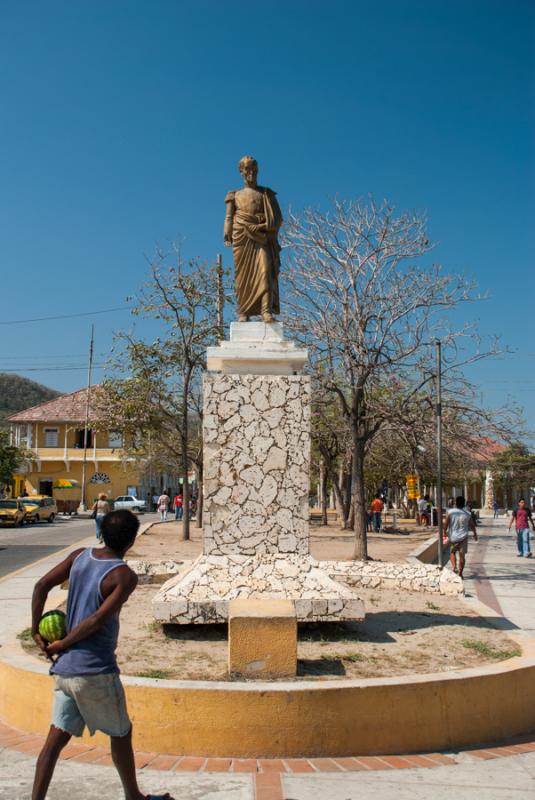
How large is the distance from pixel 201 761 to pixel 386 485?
55551 mm

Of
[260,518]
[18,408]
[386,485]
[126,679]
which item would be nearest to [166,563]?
[260,518]

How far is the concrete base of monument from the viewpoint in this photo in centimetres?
695

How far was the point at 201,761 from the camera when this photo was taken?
480cm

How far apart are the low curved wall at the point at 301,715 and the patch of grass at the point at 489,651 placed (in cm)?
112

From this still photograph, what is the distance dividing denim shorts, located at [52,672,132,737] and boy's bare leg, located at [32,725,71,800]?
4 cm

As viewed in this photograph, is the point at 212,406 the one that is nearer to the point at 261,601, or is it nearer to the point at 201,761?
the point at 261,601

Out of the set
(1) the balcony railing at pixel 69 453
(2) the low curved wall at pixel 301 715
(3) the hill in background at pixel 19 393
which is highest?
(3) the hill in background at pixel 19 393

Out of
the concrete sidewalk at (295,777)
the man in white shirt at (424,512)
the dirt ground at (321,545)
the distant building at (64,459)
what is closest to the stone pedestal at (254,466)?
the concrete sidewalk at (295,777)

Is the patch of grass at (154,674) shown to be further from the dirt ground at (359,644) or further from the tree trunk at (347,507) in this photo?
the tree trunk at (347,507)

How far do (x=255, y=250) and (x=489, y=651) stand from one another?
15.1 ft

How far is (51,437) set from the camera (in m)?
57.2

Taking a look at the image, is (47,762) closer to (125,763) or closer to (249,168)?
(125,763)

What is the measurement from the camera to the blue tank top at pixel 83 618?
372cm

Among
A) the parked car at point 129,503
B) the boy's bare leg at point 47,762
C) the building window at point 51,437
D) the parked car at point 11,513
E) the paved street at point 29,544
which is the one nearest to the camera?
the boy's bare leg at point 47,762
